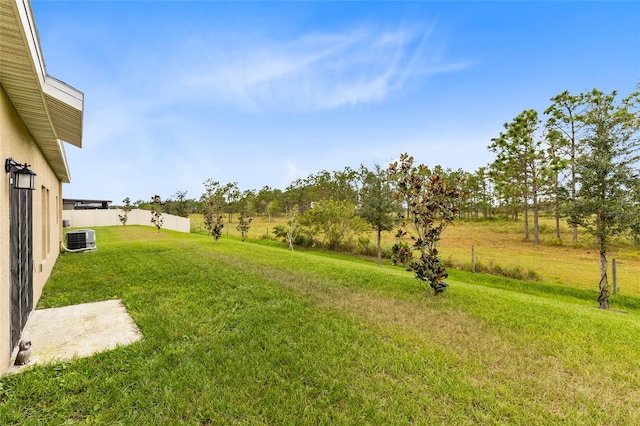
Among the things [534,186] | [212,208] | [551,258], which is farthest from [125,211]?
[534,186]

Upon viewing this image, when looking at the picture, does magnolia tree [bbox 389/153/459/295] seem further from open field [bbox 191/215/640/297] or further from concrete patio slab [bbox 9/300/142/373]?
open field [bbox 191/215/640/297]

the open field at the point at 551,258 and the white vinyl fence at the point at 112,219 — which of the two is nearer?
the open field at the point at 551,258

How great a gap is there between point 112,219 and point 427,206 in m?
31.1

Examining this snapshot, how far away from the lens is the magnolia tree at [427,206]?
5.27m

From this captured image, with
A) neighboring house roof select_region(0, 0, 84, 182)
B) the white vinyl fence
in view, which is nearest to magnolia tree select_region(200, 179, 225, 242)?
neighboring house roof select_region(0, 0, 84, 182)

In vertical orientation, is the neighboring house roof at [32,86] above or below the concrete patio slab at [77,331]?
above

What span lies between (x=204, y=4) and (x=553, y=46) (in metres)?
13.4

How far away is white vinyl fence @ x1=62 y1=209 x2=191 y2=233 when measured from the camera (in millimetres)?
24438

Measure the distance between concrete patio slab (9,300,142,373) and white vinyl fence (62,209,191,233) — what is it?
22968 mm

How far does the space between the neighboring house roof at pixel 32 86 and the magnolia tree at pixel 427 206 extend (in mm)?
Result: 5111

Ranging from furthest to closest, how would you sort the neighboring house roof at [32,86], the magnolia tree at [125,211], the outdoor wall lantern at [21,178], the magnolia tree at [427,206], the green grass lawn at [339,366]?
the magnolia tree at [125,211] < the magnolia tree at [427,206] < the outdoor wall lantern at [21,178] < the green grass lawn at [339,366] < the neighboring house roof at [32,86]

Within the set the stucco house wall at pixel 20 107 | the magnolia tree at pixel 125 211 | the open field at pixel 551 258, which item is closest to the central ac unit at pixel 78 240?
the stucco house wall at pixel 20 107

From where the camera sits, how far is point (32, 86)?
2955mm

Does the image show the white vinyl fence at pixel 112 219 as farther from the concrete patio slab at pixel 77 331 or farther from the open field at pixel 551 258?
the concrete patio slab at pixel 77 331
